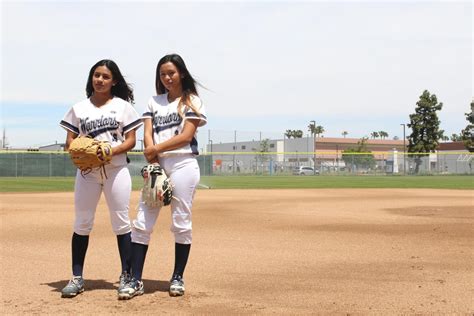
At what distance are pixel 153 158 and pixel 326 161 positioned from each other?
5127cm

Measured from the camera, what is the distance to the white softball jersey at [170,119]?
13.5 feet

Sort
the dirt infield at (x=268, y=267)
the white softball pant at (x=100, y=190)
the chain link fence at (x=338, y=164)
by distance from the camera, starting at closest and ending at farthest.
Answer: the dirt infield at (x=268, y=267) < the white softball pant at (x=100, y=190) < the chain link fence at (x=338, y=164)

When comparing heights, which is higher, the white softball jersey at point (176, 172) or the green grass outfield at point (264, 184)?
the white softball jersey at point (176, 172)

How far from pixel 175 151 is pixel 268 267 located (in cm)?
172

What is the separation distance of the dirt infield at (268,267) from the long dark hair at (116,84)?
1535mm

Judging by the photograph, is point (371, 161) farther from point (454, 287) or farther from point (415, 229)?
point (454, 287)

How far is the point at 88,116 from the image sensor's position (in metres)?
4.21

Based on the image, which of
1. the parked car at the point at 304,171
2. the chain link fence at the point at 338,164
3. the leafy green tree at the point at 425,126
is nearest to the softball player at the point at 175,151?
the chain link fence at the point at 338,164

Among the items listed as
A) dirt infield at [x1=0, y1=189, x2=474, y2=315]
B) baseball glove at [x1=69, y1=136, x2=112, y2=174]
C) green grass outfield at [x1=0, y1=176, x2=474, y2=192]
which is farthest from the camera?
green grass outfield at [x1=0, y1=176, x2=474, y2=192]

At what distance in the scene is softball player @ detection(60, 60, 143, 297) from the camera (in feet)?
13.6

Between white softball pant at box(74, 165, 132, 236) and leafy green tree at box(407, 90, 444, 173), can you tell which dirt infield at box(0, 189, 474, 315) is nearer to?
white softball pant at box(74, 165, 132, 236)

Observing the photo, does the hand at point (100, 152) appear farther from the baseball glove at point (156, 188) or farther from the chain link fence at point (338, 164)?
the chain link fence at point (338, 164)

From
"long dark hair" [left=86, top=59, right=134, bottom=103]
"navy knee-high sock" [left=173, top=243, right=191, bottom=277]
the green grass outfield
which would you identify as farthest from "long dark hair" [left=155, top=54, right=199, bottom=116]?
the green grass outfield

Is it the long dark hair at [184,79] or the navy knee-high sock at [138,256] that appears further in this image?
the long dark hair at [184,79]
